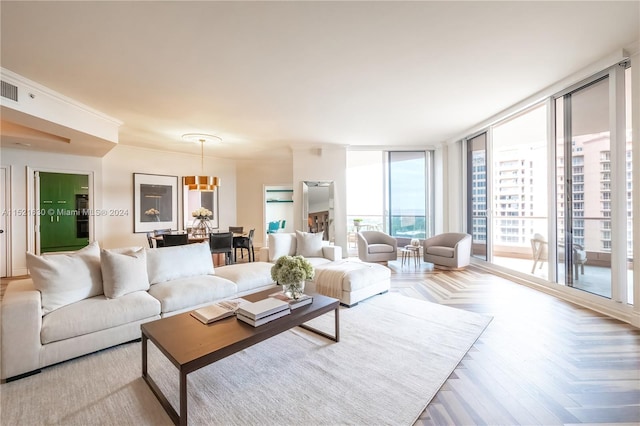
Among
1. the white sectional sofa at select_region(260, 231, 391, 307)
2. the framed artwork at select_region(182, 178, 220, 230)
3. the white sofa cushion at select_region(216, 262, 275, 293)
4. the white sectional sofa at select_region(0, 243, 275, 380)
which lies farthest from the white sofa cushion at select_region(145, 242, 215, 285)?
the framed artwork at select_region(182, 178, 220, 230)

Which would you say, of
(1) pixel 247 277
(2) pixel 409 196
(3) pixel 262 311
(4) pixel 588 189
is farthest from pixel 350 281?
(2) pixel 409 196

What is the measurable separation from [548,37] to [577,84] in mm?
1478

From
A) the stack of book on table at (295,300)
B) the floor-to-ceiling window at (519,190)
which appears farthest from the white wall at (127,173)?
the floor-to-ceiling window at (519,190)

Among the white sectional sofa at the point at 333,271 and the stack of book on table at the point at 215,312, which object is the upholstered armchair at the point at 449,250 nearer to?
the white sectional sofa at the point at 333,271

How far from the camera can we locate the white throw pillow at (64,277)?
235 centimetres

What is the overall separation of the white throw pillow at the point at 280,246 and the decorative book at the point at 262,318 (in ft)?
7.84

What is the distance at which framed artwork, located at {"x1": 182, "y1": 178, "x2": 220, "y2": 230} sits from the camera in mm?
7477

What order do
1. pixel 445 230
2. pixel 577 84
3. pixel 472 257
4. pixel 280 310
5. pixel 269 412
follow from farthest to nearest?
1. pixel 445 230
2. pixel 472 257
3. pixel 577 84
4. pixel 280 310
5. pixel 269 412

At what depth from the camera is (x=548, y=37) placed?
2.61 meters

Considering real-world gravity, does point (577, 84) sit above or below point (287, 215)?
above

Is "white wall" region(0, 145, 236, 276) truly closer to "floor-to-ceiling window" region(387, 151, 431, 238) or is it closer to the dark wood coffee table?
"floor-to-ceiling window" region(387, 151, 431, 238)

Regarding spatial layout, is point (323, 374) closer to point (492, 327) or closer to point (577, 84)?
point (492, 327)

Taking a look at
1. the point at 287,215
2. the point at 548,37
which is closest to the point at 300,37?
the point at 548,37

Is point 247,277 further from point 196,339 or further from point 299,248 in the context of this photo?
point 196,339
